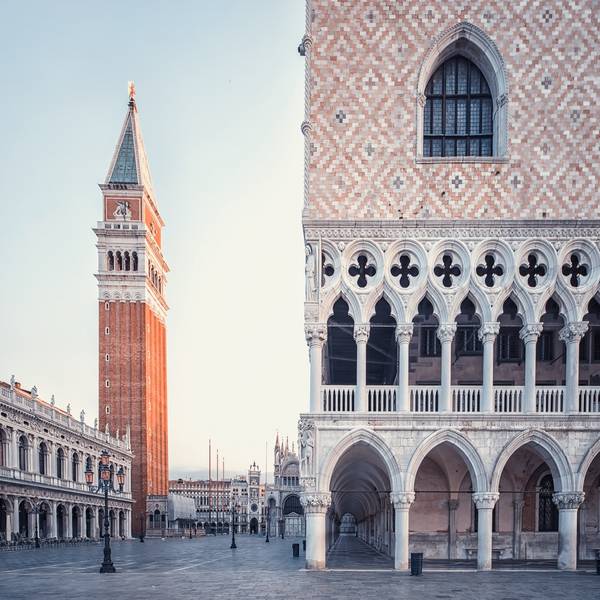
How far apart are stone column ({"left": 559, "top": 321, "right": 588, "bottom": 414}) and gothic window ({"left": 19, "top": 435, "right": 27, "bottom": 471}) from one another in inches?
1523

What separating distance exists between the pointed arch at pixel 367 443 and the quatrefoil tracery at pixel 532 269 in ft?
23.5

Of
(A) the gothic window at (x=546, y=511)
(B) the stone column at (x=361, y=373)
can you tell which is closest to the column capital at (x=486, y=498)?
(A) the gothic window at (x=546, y=511)

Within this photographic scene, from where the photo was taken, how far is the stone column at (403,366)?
2130 centimetres

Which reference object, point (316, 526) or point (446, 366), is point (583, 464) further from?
point (316, 526)

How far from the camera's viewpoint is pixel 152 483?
7994cm

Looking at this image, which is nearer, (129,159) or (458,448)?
(458,448)

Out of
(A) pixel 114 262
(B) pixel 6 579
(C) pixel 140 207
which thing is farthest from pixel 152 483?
(B) pixel 6 579

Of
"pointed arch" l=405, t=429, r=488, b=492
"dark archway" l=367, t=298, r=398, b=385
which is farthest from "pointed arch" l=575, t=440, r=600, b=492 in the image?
"dark archway" l=367, t=298, r=398, b=385

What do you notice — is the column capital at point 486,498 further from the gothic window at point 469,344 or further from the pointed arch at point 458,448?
the gothic window at point 469,344

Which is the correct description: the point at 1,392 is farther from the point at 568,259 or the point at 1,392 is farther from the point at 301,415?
the point at 568,259

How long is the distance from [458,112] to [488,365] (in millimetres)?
→ 8935

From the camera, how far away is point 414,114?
22500mm

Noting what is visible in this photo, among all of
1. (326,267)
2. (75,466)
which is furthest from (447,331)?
(75,466)

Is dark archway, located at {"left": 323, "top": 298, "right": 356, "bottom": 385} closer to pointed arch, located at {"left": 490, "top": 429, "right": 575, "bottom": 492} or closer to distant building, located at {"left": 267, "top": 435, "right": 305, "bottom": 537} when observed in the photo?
pointed arch, located at {"left": 490, "top": 429, "right": 575, "bottom": 492}
